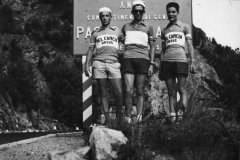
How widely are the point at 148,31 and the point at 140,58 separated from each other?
0.51 m

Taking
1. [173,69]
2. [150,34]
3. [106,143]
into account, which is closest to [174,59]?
[173,69]

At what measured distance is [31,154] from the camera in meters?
6.43

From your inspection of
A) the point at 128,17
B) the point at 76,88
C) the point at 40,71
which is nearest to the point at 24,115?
the point at 76,88

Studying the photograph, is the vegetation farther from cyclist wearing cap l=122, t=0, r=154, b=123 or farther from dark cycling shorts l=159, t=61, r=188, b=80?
cyclist wearing cap l=122, t=0, r=154, b=123

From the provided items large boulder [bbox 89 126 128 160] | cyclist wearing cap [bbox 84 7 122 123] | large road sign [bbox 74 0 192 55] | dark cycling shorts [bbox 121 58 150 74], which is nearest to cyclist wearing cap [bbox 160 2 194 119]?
dark cycling shorts [bbox 121 58 150 74]

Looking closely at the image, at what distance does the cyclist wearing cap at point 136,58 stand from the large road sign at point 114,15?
2.94 meters

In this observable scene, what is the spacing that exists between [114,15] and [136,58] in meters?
3.40

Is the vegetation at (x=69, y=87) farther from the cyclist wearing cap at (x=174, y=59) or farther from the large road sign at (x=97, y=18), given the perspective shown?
the large road sign at (x=97, y=18)

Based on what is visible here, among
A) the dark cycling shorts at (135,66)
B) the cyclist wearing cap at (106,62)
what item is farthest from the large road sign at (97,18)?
the dark cycling shorts at (135,66)

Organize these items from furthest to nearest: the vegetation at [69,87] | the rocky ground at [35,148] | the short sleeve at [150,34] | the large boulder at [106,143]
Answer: the short sleeve at [150,34]
the rocky ground at [35,148]
the vegetation at [69,87]
the large boulder at [106,143]

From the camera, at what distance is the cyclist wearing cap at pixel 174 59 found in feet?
25.4

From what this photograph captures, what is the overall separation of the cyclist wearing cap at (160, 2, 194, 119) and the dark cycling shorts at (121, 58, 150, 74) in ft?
1.14

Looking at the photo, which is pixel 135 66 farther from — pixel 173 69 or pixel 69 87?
pixel 69 87

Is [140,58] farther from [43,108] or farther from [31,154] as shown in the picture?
[43,108]
